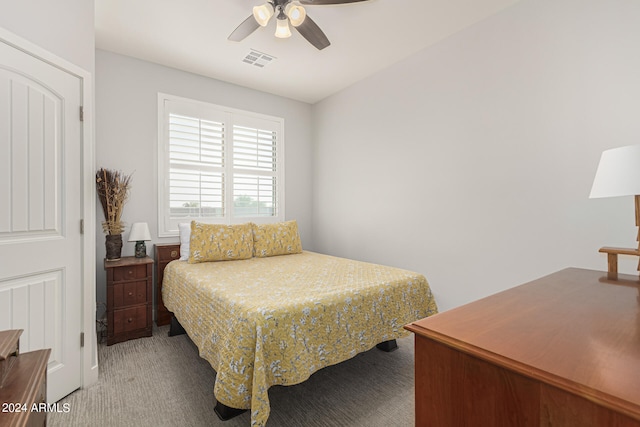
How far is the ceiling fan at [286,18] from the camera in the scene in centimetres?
208

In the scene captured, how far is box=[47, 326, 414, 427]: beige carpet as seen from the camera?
170 cm

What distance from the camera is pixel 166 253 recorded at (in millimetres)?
3193

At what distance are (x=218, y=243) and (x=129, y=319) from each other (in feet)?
3.39

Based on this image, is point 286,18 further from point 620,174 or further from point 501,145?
point 620,174

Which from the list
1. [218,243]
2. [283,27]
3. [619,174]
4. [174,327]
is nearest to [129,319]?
[174,327]

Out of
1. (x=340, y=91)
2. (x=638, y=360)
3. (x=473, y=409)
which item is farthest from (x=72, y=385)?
(x=340, y=91)

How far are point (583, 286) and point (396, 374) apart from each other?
1370 mm

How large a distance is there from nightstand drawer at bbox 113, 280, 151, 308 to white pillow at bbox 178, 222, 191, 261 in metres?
0.43

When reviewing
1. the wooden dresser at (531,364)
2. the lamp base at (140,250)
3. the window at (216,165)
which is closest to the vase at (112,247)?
the lamp base at (140,250)

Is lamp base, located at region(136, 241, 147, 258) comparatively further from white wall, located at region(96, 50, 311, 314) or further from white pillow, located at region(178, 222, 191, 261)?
white pillow, located at region(178, 222, 191, 261)

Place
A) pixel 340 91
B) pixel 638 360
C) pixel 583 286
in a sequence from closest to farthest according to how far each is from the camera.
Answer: pixel 638 360 < pixel 583 286 < pixel 340 91

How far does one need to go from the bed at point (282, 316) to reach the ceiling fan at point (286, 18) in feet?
6.36

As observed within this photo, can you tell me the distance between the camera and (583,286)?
132 centimetres

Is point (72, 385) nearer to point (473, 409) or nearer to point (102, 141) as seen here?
point (102, 141)
